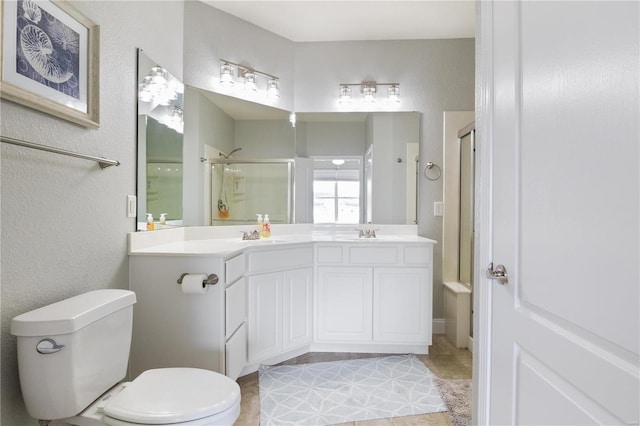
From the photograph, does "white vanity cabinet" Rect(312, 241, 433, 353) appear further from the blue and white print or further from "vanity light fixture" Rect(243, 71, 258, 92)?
the blue and white print

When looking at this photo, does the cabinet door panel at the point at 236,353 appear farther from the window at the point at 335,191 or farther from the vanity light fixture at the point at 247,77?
the vanity light fixture at the point at 247,77

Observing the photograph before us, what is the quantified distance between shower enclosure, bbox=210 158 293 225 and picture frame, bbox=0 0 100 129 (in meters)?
1.12

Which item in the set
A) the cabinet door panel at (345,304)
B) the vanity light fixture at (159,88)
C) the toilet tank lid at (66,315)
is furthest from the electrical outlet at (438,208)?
the toilet tank lid at (66,315)

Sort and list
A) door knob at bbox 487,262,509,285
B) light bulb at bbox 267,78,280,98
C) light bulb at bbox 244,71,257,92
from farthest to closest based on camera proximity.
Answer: light bulb at bbox 267,78,280,98 → light bulb at bbox 244,71,257,92 → door knob at bbox 487,262,509,285

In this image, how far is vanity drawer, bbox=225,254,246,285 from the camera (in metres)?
1.82

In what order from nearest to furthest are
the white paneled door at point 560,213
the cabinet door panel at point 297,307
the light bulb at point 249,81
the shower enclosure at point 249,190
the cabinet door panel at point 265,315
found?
1. the white paneled door at point 560,213
2. the cabinet door panel at point 265,315
3. the cabinet door panel at point 297,307
4. the shower enclosure at point 249,190
5. the light bulb at point 249,81

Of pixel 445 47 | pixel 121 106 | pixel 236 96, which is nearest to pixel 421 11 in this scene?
pixel 445 47

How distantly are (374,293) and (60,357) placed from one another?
1858mm

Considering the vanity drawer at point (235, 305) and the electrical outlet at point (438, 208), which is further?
the electrical outlet at point (438, 208)

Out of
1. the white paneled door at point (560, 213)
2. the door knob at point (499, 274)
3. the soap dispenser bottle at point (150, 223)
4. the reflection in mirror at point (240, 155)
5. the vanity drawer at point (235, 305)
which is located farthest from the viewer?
the reflection in mirror at point (240, 155)

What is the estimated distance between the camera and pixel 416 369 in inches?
90.3

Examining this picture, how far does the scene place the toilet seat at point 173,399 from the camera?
105 centimetres

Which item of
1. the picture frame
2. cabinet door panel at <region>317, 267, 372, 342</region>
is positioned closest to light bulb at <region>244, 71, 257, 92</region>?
the picture frame

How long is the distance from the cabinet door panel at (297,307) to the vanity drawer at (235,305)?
1.10ft
